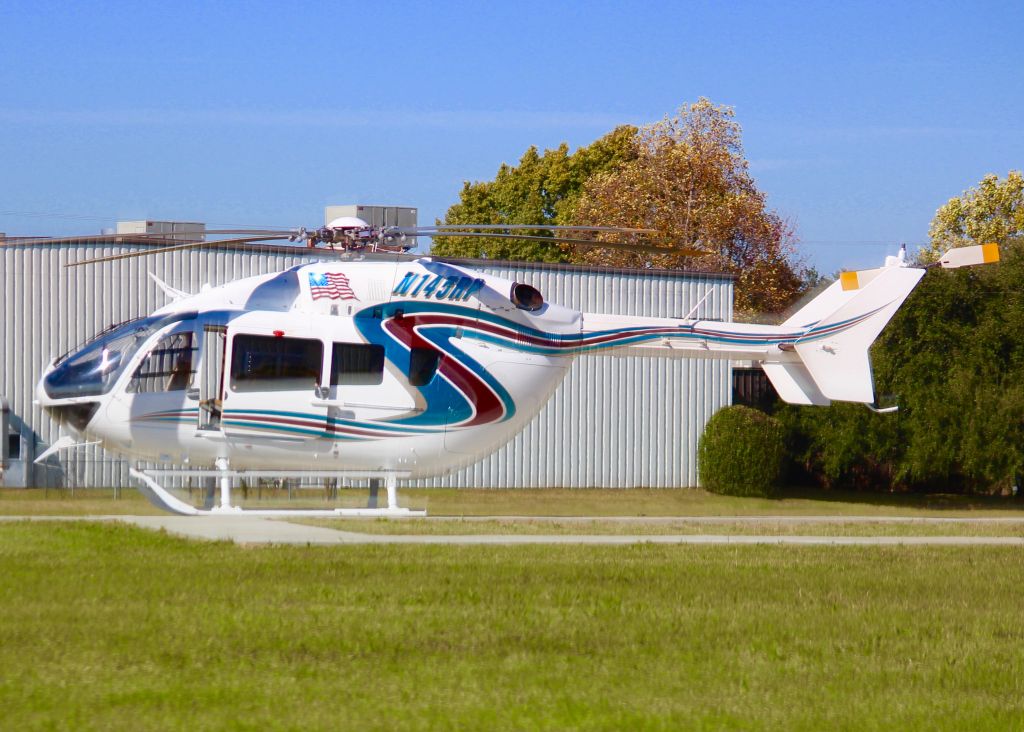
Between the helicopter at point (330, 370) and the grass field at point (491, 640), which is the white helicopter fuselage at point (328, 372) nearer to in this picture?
the helicopter at point (330, 370)

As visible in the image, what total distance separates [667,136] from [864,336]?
1277 inches

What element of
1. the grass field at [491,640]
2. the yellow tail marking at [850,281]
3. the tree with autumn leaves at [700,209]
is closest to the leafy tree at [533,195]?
the tree with autumn leaves at [700,209]

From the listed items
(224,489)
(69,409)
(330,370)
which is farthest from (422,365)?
(69,409)

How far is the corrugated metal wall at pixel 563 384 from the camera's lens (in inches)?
1252

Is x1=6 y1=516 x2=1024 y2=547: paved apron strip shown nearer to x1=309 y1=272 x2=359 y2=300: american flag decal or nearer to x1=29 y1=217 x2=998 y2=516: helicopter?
x1=29 y1=217 x2=998 y2=516: helicopter

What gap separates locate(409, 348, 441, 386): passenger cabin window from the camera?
20016mm

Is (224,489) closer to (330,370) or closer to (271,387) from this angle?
(271,387)

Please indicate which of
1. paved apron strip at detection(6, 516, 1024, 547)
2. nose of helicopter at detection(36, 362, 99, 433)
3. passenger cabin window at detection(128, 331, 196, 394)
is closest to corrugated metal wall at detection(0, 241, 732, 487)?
nose of helicopter at detection(36, 362, 99, 433)

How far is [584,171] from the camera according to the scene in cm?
7125

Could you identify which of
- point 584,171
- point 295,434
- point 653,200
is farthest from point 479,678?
point 584,171

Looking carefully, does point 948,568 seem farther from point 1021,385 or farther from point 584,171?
point 584,171

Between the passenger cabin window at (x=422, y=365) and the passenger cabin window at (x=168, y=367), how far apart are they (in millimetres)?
3337

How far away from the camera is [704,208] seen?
51.9 meters

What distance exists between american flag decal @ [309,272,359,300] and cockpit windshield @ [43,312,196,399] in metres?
1.87
